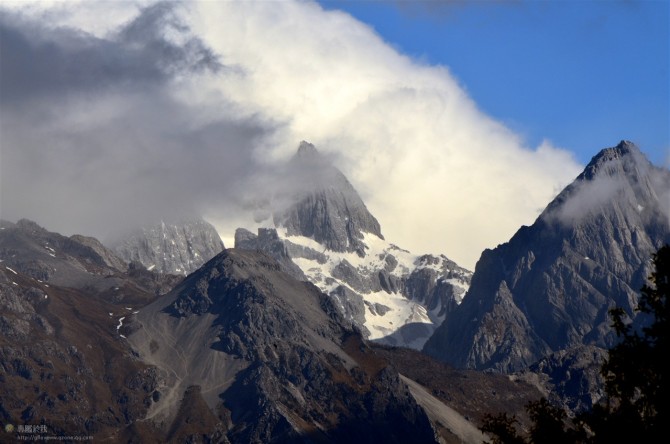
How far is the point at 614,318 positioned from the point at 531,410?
703cm

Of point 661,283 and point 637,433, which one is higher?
point 661,283

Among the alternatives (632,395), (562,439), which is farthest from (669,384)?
(562,439)

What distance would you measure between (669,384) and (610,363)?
3.29 metres

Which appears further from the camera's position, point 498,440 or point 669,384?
point 498,440

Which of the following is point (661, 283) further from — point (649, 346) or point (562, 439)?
point (562, 439)

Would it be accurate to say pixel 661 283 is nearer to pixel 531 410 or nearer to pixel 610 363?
pixel 610 363

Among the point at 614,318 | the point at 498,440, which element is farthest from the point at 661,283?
the point at 498,440

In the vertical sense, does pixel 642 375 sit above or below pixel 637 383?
above

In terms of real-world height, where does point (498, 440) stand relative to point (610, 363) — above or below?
below

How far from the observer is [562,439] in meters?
70.3

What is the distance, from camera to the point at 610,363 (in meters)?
69.1

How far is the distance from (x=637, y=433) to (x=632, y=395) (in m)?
2.76

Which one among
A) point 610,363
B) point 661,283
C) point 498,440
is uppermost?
point 661,283

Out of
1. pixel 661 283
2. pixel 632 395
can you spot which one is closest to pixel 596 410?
pixel 632 395
